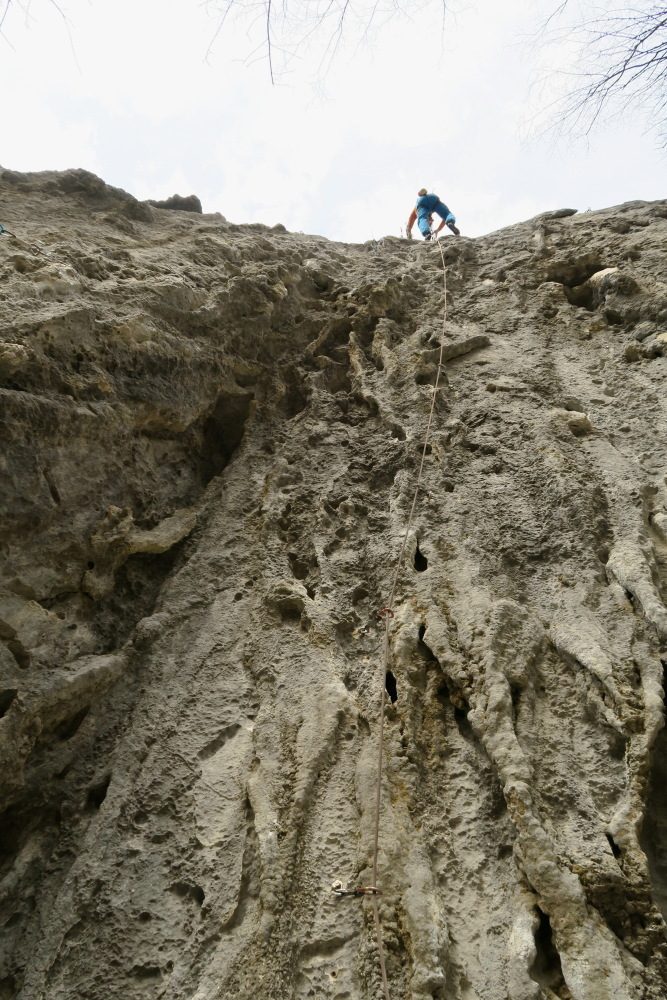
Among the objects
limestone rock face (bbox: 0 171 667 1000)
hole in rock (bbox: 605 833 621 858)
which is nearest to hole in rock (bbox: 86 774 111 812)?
limestone rock face (bbox: 0 171 667 1000)

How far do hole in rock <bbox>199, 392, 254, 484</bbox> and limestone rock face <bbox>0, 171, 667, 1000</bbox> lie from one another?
0.03 m

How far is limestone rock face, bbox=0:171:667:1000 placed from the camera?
2727 mm

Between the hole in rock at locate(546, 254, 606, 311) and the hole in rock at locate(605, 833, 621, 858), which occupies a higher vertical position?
the hole in rock at locate(546, 254, 606, 311)

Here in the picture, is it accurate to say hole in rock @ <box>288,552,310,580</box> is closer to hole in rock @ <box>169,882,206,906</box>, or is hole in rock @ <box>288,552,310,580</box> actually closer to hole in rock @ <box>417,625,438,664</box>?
hole in rock @ <box>417,625,438,664</box>

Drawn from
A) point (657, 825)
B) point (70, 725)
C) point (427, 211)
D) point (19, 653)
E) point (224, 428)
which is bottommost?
point (657, 825)

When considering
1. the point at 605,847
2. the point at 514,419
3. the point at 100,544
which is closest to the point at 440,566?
the point at 514,419

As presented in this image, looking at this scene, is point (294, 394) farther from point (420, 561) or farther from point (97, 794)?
point (97, 794)

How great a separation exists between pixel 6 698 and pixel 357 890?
1.82 metres

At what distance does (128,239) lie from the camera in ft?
17.4

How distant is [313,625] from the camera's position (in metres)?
3.87

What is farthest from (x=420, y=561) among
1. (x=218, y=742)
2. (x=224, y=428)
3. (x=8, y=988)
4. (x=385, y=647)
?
(x=8, y=988)

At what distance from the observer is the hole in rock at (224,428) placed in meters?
5.17

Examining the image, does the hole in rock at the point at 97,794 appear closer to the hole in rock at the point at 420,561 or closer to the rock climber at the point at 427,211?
the hole in rock at the point at 420,561

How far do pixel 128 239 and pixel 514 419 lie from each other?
3.25m
